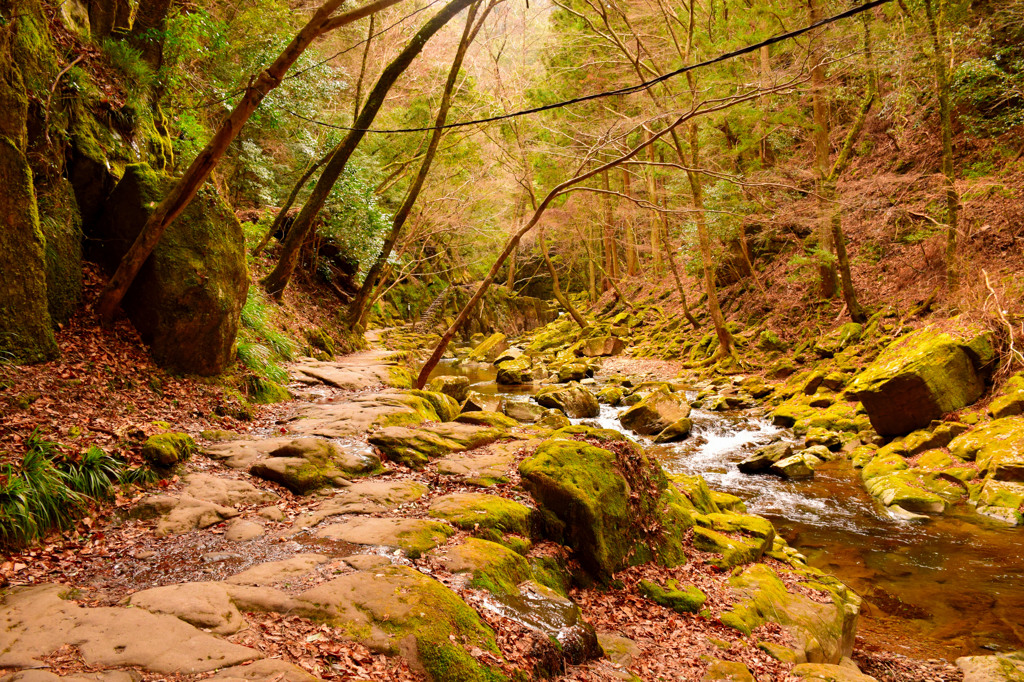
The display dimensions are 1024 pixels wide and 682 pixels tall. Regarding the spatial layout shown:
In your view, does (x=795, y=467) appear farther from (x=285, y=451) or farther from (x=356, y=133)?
(x=356, y=133)

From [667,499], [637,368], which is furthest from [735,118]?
[667,499]

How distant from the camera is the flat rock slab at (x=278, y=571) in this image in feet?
11.3

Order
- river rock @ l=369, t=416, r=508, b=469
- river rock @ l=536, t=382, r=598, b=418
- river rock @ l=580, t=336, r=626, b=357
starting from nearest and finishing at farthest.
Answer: river rock @ l=369, t=416, r=508, b=469
river rock @ l=536, t=382, r=598, b=418
river rock @ l=580, t=336, r=626, b=357

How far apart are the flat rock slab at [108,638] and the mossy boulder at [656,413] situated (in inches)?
397

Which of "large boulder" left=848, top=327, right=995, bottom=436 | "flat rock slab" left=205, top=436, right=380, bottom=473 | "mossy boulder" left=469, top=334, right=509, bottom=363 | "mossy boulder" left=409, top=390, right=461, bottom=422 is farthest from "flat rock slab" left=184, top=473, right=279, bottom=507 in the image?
"mossy boulder" left=469, top=334, right=509, bottom=363

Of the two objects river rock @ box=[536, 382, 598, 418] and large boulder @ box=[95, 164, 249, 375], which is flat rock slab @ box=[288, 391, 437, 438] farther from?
river rock @ box=[536, 382, 598, 418]

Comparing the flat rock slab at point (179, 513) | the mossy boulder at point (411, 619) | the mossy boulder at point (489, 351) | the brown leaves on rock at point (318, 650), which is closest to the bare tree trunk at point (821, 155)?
the mossy boulder at point (411, 619)

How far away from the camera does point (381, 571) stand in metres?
3.69

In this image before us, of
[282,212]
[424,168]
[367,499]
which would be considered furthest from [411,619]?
[282,212]

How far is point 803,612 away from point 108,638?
5521mm

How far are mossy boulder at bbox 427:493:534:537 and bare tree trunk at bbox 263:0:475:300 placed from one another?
6564mm

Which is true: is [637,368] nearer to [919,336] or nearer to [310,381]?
[919,336]

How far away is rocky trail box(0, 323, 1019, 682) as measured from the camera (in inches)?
112

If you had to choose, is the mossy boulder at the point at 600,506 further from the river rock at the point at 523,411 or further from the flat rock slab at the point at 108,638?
the river rock at the point at 523,411
